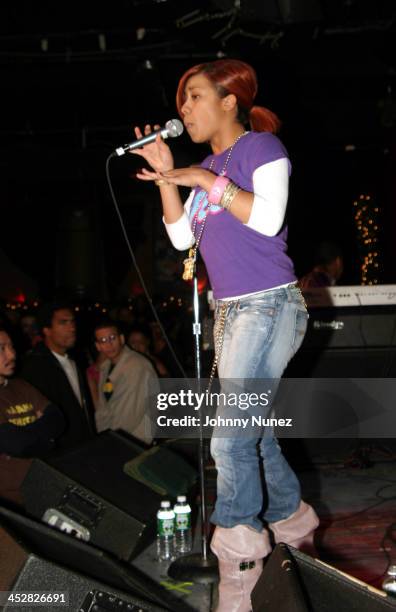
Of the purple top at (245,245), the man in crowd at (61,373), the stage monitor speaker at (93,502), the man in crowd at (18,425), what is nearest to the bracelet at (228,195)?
the purple top at (245,245)

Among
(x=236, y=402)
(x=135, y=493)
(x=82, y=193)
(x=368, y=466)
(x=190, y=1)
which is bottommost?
(x=368, y=466)

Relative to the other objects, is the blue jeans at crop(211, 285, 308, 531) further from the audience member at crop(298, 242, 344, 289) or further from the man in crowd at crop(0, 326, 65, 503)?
the audience member at crop(298, 242, 344, 289)

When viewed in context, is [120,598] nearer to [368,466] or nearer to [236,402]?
[236,402]

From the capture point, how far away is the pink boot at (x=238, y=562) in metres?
2.01

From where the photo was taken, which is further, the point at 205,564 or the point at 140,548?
the point at 140,548

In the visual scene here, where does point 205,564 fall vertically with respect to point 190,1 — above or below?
below

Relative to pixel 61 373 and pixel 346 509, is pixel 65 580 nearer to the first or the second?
pixel 346 509

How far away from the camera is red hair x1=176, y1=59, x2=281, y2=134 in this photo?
2268 mm

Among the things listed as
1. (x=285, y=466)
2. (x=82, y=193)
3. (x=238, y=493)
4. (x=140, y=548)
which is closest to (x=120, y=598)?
(x=238, y=493)

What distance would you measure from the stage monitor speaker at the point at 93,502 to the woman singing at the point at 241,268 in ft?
1.98

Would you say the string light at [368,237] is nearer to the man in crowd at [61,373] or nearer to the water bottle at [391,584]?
the man in crowd at [61,373]

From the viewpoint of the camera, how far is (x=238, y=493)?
202 cm

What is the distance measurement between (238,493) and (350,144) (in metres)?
8.01

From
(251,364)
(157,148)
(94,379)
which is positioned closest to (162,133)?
(157,148)
